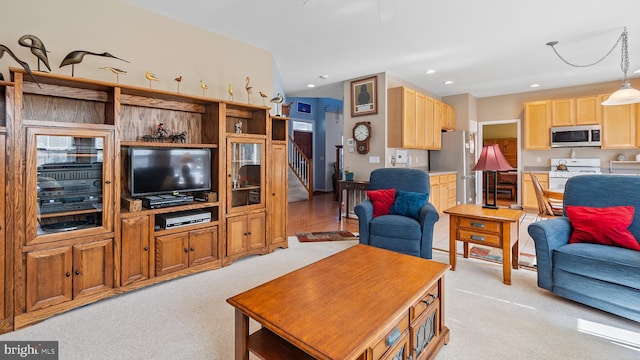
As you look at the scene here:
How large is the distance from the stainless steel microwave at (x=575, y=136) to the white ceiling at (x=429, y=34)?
0.99 m

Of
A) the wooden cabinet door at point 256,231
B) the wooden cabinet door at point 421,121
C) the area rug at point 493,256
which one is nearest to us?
the area rug at point 493,256

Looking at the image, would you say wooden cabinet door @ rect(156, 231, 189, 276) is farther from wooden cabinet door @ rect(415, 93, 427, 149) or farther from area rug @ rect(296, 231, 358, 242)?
wooden cabinet door @ rect(415, 93, 427, 149)

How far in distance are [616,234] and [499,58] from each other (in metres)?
3.37

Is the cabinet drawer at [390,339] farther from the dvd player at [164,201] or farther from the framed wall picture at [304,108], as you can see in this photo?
the framed wall picture at [304,108]

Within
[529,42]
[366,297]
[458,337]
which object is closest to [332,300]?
[366,297]

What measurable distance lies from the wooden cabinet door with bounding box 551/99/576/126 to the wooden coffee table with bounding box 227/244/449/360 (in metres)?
6.32

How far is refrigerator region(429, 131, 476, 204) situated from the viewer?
254 inches

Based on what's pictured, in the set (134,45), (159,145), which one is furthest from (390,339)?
(134,45)

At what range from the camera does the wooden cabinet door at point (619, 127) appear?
5566 millimetres

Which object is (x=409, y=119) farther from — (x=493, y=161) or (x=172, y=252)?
(x=172, y=252)

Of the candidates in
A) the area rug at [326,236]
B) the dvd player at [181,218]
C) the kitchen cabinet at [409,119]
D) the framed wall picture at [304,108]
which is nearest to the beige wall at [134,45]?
the dvd player at [181,218]

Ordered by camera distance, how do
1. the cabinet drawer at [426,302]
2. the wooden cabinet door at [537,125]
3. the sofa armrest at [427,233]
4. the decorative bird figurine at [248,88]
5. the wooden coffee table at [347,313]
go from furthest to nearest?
the wooden cabinet door at [537,125] → the decorative bird figurine at [248,88] → the sofa armrest at [427,233] → the cabinet drawer at [426,302] → the wooden coffee table at [347,313]

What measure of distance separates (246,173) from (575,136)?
659 centimetres

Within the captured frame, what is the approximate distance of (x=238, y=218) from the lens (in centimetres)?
340
